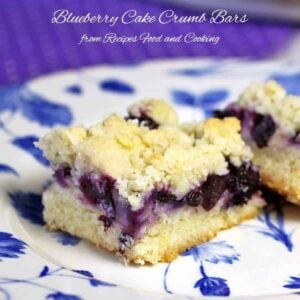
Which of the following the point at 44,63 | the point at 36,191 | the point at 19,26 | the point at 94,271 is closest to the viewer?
the point at 94,271

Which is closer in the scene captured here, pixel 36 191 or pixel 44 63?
pixel 36 191

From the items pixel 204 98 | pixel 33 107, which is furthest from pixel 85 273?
pixel 204 98

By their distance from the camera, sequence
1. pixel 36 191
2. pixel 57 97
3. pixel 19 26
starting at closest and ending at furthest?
1. pixel 36 191
2. pixel 57 97
3. pixel 19 26

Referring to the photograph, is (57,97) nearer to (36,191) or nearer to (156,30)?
(36,191)

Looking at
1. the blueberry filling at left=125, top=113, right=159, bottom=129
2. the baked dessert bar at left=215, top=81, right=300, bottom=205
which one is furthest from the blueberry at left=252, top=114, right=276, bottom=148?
the blueberry filling at left=125, top=113, right=159, bottom=129

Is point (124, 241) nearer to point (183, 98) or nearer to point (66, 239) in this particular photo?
point (66, 239)

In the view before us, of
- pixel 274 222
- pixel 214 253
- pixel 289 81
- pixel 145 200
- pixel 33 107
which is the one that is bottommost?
pixel 214 253

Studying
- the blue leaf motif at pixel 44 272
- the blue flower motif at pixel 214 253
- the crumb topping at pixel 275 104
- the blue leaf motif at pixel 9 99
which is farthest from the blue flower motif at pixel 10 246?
the crumb topping at pixel 275 104

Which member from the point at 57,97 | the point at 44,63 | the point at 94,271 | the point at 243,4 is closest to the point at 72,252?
the point at 94,271

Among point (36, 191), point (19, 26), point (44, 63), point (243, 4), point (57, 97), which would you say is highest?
point (243, 4)
